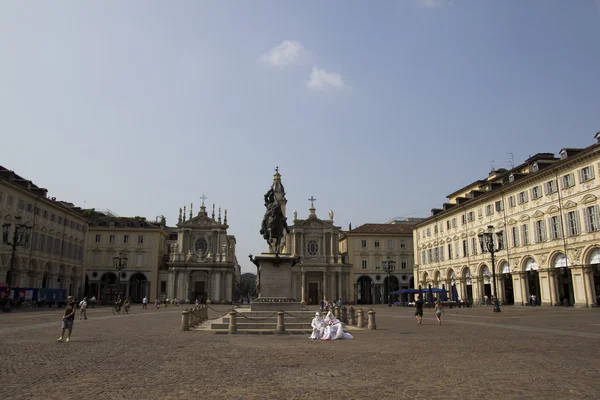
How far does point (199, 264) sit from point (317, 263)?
67.1 ft

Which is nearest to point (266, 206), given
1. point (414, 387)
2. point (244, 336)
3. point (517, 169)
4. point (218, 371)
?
point (244, 336)

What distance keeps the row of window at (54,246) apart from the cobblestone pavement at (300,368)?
42082 millimetres

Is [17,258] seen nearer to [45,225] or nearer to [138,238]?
[45,225]

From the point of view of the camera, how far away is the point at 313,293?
274ft

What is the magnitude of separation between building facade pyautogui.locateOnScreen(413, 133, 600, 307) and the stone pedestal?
2333cm

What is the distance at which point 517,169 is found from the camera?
185 feet

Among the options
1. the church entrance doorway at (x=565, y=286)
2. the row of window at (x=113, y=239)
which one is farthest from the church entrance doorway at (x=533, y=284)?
the row of window at (x=113, y=239)

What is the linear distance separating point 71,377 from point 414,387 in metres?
6.89

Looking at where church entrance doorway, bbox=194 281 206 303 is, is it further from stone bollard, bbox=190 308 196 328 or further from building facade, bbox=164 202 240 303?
stone bollard, bbox=190 308 196 328

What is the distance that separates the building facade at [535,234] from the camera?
1518 inches

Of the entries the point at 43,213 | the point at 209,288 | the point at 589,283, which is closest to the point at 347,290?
the point at 209,288

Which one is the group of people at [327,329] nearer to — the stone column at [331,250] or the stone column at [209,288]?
the stone column at [209,288]

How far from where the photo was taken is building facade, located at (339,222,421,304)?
82750mm

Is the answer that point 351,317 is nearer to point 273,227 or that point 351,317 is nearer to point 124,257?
point 273,227
